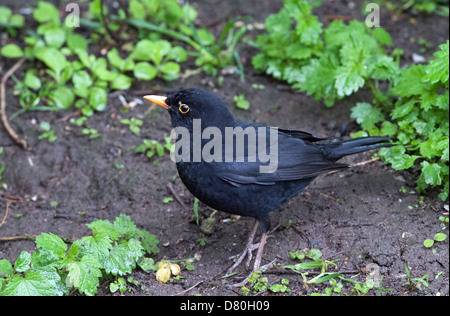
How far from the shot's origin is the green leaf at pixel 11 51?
621 cm

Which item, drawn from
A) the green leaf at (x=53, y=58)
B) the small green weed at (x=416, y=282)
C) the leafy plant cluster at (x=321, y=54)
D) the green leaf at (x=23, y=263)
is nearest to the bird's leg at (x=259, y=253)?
the small green weed at (x=416, y=282)

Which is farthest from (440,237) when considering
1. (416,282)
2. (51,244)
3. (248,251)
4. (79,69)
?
(79,69)

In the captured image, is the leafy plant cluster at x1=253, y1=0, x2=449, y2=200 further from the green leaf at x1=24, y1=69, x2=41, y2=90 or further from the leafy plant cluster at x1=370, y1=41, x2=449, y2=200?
the green leaf at x1=24, y1=69, x2=41, y2=90

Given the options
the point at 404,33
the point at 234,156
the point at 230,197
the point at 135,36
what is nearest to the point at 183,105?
the point at 234,156

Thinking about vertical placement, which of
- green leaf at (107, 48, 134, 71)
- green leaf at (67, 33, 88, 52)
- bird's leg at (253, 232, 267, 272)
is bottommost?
bird's leg at (253, 232, 267, 272)

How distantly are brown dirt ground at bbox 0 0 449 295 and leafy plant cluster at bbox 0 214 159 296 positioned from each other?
0.88ft

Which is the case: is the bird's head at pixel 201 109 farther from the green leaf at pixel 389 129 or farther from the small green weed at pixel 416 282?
the small green weed at pixel 416 282

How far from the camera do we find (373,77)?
511 cm

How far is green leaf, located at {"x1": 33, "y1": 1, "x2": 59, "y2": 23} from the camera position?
6496mm

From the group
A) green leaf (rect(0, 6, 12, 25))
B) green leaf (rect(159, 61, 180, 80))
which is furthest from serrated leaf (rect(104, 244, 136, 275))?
green leaf (rect(0, 6, 12, 25))

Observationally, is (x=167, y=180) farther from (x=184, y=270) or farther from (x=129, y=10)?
(x=129, y=10)

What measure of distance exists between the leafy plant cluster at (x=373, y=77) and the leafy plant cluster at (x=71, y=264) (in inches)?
97.0

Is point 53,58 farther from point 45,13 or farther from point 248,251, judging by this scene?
point 248,251

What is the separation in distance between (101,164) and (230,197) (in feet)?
6.15
